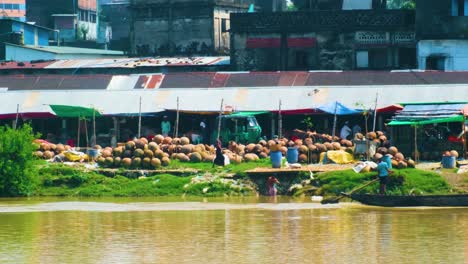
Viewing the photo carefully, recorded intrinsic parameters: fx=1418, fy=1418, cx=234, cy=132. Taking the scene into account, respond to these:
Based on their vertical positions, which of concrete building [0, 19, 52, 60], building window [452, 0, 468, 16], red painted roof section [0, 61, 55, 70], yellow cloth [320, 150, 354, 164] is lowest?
yellow cloth [320, 150, 354, 164]

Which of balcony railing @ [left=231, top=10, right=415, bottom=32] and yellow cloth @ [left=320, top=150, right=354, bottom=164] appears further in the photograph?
balcony railing @ [left=231, top=10, right=415, bottom=32]

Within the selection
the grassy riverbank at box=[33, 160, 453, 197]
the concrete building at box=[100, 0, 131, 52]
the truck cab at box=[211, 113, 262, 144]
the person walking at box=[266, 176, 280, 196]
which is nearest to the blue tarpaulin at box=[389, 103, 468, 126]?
the grassy riverbank at box=[33, 160, 453, 197]

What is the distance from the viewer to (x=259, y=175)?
3797 centimetres

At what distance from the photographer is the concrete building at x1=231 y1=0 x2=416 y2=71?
5612 centimetres

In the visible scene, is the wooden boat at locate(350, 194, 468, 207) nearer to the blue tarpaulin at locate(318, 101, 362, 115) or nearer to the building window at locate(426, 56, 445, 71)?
the blue tarpaulin at locate(318, 101, 362, 115)

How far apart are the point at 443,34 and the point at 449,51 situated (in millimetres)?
689

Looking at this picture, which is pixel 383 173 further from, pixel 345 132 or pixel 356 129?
pixel 356 129

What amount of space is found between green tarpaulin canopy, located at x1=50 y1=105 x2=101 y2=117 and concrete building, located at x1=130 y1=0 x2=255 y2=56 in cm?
2139

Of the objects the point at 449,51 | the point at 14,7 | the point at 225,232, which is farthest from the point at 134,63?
the point at 14,7

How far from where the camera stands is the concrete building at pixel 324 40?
184 ft

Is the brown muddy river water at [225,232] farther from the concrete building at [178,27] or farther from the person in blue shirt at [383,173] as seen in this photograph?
the concrete building at [178,27]

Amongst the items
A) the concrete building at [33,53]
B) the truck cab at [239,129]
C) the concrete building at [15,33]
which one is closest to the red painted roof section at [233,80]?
the truck cab at [239,129]

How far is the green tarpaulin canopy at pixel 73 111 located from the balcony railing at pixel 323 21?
486 inches

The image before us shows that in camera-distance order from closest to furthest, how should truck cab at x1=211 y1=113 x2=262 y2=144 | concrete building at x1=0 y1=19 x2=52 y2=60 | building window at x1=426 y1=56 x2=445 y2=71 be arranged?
truck cab at x1=211 y1=113 x2=262 y2=144 < building window at x1=426 y1=56 x2=445 y2=71 < concrete building at x1=0 y1=19 x2=52 y2=60
